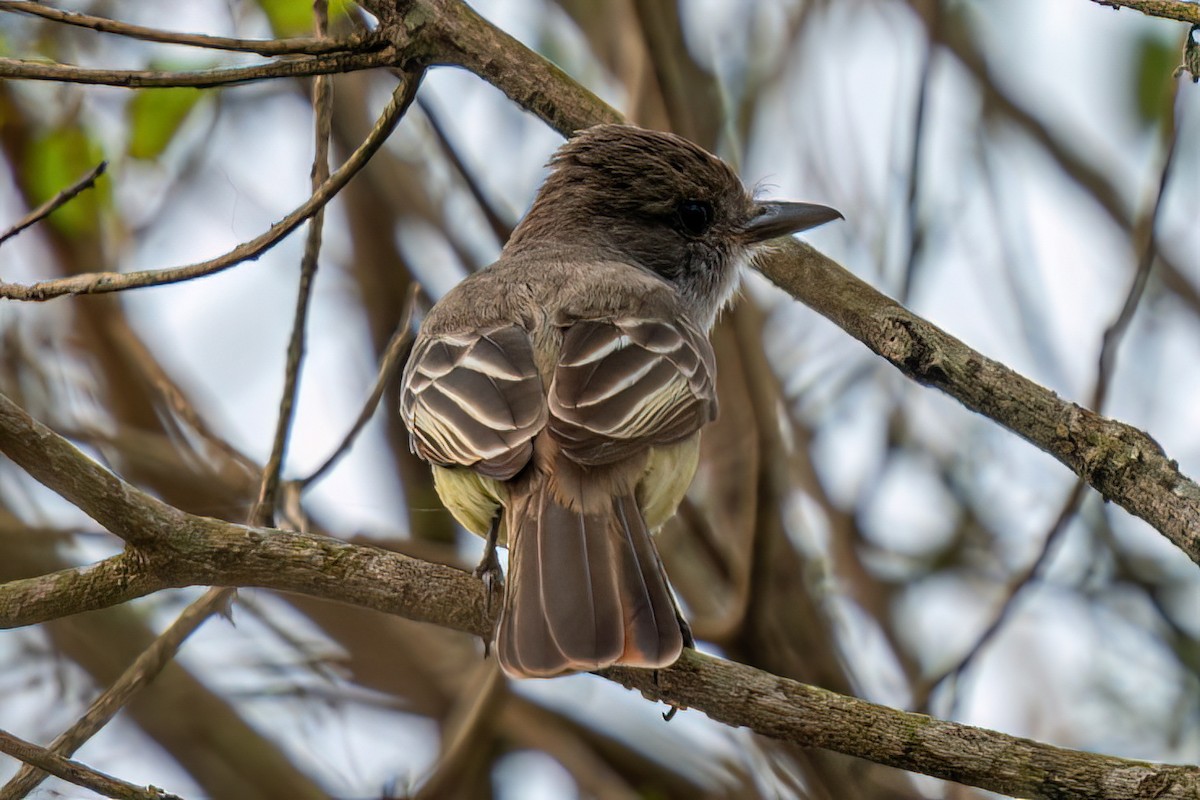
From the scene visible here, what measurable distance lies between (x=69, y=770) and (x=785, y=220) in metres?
3.22

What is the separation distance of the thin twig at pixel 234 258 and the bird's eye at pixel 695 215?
75.7 inches

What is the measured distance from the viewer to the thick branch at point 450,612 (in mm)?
2990

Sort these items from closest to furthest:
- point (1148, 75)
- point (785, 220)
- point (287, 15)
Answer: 1. point (287, 15)
2. point (785, 220)
3. point (1148, 75)

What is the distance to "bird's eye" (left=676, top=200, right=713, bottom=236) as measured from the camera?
537 centimetres

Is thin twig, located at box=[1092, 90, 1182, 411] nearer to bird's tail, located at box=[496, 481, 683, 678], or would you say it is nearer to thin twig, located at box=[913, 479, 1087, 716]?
thin twig, located at box=[913, 479, 1087, 716]

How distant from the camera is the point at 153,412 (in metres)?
6.16

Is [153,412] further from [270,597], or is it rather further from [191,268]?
[191,268]

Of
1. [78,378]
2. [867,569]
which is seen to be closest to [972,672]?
[867,569]

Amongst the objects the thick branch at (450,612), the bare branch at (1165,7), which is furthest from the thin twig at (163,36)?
the bare branch at (1165,7)

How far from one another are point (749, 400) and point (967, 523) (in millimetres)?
1695

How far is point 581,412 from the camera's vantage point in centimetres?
381

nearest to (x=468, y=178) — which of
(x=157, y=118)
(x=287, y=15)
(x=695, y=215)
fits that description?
(x=695, y=215)

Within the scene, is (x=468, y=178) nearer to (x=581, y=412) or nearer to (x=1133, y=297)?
(x=581, y=412)

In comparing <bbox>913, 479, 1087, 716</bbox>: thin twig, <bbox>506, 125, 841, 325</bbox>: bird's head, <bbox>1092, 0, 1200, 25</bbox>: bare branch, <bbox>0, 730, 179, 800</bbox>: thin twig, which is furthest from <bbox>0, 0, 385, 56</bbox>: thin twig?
<bbox>913, 479, 1087, 716</bbox>: thin twig
